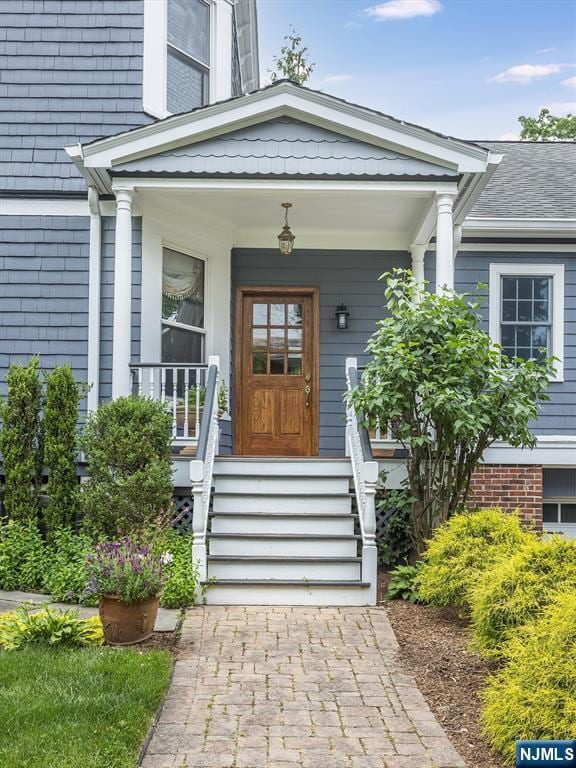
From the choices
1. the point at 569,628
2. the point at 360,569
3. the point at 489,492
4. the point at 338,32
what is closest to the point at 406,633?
the point at 360,569

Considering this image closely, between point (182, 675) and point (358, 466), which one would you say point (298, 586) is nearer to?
point (358, 466)

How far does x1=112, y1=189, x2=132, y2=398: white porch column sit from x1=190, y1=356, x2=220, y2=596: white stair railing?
2.75 ft

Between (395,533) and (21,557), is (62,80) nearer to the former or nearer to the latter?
(21,557)

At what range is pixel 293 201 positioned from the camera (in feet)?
25.5

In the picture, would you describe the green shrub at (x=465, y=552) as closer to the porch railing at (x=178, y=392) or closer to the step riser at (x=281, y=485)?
the step riser at (x=281, y=485)

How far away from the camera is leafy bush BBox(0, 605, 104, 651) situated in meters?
4.62

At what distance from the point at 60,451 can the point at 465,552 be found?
12.3 feet

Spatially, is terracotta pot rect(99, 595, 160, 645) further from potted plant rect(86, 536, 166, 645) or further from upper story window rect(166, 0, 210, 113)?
upper story window rect(166, 0, 210, 113)

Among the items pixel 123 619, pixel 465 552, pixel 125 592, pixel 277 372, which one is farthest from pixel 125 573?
pixel 277 372

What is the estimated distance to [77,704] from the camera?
3672mm

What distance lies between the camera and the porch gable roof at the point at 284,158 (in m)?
7.03

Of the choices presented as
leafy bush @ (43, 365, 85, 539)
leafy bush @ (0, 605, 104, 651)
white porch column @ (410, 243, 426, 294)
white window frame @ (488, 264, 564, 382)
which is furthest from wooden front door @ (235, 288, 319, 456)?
leafy bush @ (0, 605, 104, 651)

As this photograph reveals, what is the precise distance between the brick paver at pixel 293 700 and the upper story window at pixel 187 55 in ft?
20.4

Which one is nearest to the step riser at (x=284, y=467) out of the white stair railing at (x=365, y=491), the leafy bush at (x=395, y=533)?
the white stair railing at (x=365, y=491)
